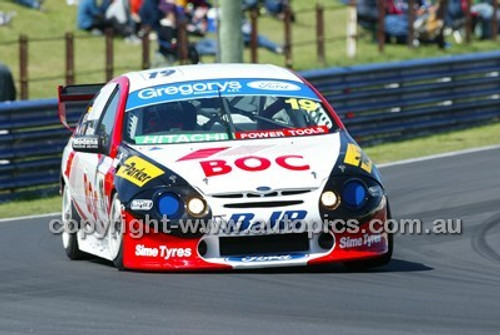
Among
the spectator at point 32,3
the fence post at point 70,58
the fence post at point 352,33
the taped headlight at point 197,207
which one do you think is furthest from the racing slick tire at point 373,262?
the fence post at point 352,33

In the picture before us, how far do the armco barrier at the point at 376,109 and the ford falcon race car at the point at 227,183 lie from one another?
5472mm

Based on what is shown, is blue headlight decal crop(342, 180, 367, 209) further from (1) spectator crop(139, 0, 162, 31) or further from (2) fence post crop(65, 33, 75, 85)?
(1) spectator crop(139, 0, 162, 31)

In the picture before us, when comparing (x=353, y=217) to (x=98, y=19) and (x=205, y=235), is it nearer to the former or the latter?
(x=205, y=235)

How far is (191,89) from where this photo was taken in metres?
9.66

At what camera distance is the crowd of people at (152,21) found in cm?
2159

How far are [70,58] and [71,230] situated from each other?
32.5 feet

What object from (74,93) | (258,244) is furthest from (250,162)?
(74,93)

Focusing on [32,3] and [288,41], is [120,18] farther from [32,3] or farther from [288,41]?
[288,41]

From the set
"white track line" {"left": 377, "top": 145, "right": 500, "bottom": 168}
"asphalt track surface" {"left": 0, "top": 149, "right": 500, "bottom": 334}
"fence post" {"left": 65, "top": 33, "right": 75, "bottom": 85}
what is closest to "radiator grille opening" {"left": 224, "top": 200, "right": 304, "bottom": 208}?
"asphalt track surface" {"left": 0, "top": 149, "right": 500, "bottom": 334}

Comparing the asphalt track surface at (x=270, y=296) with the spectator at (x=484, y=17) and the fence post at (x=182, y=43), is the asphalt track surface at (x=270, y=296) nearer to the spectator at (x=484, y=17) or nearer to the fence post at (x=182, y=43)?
the fence post at (x=182, y=43)

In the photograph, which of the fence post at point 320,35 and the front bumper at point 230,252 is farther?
the fence post at point 320,35

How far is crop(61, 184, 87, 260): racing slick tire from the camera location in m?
9.91

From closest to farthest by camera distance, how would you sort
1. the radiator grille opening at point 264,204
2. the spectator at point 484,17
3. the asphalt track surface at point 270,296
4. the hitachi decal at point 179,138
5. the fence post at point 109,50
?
the asphalt track surface at point 270,296 → the radiator grille opening at point 264,204 → the hitachi decal at point 179,138 → the fence post at point 109,50 → the spectator at point 484,17

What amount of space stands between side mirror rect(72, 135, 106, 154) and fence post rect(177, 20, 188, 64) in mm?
11637
